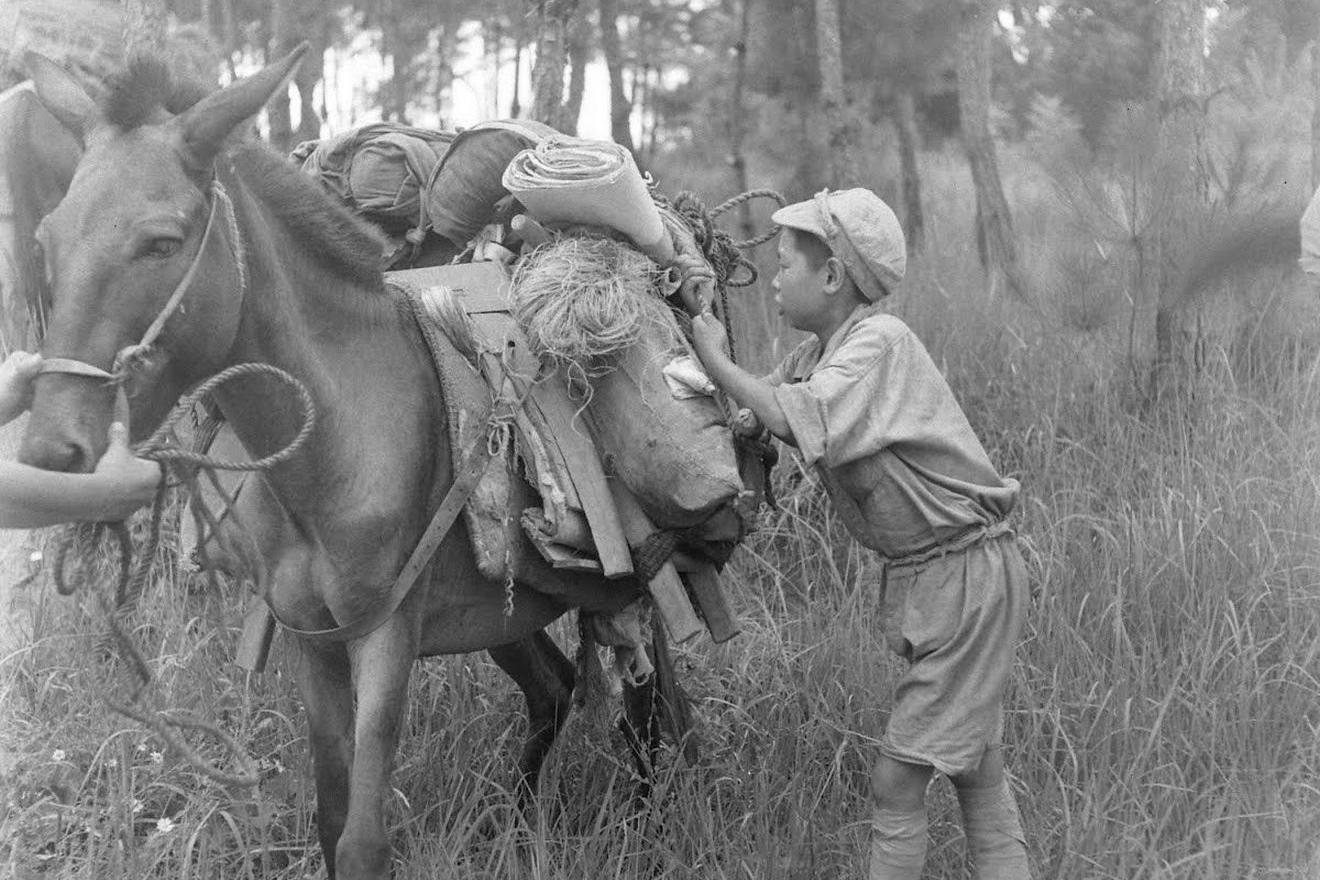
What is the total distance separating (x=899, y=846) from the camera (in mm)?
3021

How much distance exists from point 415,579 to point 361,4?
11871 millimetres

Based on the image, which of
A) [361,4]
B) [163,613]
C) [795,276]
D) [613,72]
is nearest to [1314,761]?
[795,276]

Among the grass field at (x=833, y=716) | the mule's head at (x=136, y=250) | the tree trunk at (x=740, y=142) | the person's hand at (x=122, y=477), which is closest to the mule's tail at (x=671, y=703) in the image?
the grass field at (x=833, y=716)

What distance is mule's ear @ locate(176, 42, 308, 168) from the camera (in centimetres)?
232

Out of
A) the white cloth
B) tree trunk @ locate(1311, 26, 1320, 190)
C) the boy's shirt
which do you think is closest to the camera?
the boy's shirt

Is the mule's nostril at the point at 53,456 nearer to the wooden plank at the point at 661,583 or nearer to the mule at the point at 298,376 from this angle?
the mule at the point at 298,376

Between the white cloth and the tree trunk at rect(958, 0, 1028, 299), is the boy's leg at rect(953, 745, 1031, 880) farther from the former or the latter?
the tree trunk at rect(958, 0, 1028, 299)

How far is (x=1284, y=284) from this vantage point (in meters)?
5.51

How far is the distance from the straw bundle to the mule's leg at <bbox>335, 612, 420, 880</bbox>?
0.72 m

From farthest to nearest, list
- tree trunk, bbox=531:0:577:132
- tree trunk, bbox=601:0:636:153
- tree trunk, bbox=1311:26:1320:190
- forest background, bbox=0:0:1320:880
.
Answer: tree trunk, bbox=601:0:636:153
tree trunk, bbox=1311:26:1320:190
tree trunk, bbox=531:0:577:132
forest background, bbox=0:0:1320:880

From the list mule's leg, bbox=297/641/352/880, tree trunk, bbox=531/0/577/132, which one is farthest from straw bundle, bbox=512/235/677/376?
tree trunk, bbox=531/0/577/132

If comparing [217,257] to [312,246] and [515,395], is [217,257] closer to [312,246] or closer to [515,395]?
[312,246]

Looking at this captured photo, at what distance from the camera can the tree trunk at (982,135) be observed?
7.22m

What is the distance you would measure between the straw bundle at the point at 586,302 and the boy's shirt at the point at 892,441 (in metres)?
0.41
